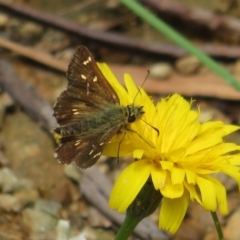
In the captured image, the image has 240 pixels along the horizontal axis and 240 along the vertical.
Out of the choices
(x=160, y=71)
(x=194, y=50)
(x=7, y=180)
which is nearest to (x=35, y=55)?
→ (x=160, y=71)

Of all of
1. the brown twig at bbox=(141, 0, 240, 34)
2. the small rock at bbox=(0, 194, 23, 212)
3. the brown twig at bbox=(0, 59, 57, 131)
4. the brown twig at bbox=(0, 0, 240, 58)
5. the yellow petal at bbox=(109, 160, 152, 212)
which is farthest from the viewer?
the brown twig at bbox=(141, 0, 240, 34)

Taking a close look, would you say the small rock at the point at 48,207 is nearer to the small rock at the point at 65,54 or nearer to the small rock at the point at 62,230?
the small rock at the point at 62,230

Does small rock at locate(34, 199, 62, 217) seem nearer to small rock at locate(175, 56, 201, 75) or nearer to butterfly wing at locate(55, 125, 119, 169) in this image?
butterfly wing at locate(55, 125, 119, 169)

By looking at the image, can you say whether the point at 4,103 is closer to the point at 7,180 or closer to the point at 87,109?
the point at 7,180

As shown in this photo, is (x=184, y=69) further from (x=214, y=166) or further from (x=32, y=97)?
(x=214, y=166)

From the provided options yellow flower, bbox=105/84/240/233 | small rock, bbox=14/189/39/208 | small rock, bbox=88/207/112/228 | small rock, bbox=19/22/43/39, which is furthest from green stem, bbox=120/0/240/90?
small rock, bbox=19/22/43/39

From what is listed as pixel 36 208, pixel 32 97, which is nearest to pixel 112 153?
pixel 36 208

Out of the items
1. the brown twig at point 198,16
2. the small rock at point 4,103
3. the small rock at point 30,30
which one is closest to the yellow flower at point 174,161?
the small rock at point 4,103
